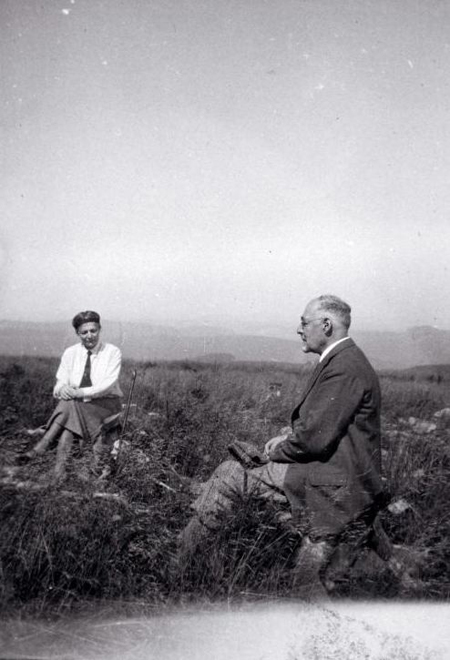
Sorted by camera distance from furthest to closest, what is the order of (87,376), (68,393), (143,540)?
(87,376) → (68,393) → (143,540)

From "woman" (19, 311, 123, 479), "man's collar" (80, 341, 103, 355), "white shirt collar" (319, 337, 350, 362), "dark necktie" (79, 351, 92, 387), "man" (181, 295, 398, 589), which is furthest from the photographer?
"man's collar" (80, 341, 103, 355)

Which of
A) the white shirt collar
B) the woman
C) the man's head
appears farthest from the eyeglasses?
the woman

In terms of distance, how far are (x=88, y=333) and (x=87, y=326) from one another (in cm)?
7

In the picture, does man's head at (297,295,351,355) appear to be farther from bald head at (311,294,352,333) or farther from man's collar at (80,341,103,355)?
man's collar at (80,341,103,355)

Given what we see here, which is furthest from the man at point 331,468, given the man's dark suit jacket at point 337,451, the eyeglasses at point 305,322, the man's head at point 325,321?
the eyeglasses at point 305,322

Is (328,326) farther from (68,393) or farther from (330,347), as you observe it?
(68,393)

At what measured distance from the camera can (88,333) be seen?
5043 mm

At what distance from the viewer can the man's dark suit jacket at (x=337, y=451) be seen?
2.79 metres

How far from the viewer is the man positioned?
2750 millimetres

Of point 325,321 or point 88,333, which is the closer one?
point 325,321

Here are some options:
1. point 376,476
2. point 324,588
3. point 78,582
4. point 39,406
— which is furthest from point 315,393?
point 39,406

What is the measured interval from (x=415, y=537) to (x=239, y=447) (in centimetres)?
136

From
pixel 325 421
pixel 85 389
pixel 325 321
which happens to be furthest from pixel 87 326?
pixel 325 421

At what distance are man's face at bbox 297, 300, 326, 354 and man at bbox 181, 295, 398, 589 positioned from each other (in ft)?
0.49
